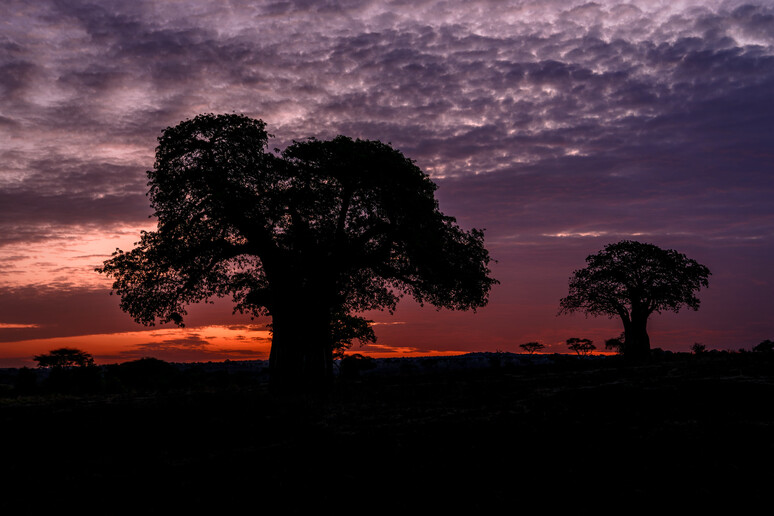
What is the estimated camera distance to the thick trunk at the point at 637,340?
167 ft

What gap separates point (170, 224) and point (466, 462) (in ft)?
68.4

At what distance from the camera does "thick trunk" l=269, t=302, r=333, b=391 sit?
28422 millimetres

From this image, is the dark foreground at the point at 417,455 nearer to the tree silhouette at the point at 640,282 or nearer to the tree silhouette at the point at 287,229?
the tree silhouette at the point at 287,229

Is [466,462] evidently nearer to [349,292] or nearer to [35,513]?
[35,513]

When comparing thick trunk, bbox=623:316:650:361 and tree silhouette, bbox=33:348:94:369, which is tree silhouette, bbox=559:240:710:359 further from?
tree silhouette, bbox=33:348:94:369

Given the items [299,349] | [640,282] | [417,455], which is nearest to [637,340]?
[640,282]

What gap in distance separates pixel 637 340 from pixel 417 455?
46.1 meters

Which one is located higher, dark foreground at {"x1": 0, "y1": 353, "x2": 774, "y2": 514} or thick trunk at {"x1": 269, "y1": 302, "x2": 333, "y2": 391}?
thick trunk at {"x1": 269, "y1": 302, "x2": 333, "y2": 391}

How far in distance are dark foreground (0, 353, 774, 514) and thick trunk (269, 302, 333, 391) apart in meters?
6.74

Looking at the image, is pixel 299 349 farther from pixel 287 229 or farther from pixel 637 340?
pixel 637 340

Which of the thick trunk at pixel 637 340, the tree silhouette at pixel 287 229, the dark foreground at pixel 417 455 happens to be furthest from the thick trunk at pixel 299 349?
the thick trunk at pixel 637 340

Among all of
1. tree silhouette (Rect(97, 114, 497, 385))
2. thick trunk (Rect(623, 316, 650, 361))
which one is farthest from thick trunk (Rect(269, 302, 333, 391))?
thick trunk (Rect(623, 316, 650, 361))

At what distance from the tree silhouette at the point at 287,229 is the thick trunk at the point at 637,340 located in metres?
29.4

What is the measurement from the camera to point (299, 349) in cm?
2856
